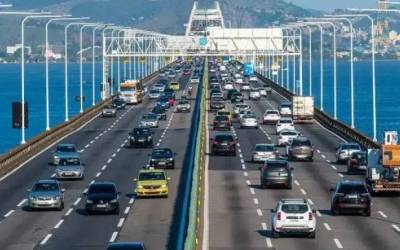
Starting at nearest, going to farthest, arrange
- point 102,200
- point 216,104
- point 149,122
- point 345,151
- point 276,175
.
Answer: point 102,200
point 276,175
point 345,151
point 149,122
point 216,104

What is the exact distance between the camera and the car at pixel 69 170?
66812 millimetres

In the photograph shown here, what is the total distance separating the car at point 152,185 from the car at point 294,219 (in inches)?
534

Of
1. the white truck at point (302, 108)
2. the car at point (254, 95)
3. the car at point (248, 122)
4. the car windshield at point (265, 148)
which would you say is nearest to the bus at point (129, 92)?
the car at point (254, 95)

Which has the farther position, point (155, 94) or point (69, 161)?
point (155, 94)

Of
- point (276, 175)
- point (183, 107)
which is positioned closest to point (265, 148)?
point (276, 175)

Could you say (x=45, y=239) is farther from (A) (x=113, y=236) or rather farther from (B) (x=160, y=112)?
(B) (x=160, y=112)

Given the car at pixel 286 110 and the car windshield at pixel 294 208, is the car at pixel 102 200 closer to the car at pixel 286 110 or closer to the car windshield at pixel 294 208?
the car windshield at pixel 294 208

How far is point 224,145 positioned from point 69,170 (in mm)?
15050

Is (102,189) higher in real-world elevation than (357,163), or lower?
higher

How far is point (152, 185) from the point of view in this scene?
58.8 metres

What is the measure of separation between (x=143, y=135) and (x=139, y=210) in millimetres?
31099

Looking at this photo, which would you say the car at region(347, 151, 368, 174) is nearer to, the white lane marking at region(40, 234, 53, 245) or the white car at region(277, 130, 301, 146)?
the white car at region(277, 130, 301, 146)

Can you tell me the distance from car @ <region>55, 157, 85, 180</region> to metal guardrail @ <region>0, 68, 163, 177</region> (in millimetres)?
3870

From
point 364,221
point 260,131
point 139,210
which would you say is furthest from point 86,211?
point 260,131
